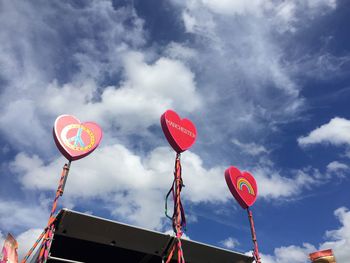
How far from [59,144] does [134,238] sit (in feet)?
12.7

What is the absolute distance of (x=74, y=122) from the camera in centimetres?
1254

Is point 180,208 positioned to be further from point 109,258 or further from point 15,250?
point 15,250

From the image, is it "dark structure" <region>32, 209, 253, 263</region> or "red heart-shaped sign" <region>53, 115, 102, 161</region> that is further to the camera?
"red heart-shaped sign" <region>53, 115, 102, 161</region>

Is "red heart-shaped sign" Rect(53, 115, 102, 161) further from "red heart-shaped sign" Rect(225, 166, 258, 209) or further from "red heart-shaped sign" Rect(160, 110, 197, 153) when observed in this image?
"red heart-shaped sign" Rect(225, 166, 258, 209)

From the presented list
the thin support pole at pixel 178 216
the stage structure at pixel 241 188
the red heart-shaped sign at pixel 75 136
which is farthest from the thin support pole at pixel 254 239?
the red heart-shaped sign at pixel 75 136

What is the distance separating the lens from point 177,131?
43.7 feet

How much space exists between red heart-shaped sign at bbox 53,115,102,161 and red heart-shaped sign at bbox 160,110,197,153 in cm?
243

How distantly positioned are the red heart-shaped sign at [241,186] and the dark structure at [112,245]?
2.32m

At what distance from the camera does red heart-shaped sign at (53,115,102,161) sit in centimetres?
1172

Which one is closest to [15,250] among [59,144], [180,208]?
[59,144]

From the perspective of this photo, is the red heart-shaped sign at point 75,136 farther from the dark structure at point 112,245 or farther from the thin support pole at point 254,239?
the thin support pole at point 254,239

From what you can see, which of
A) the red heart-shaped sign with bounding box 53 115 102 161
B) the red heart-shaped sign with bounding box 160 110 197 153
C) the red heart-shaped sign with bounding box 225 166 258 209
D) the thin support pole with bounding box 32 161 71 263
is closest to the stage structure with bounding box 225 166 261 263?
the red heart-shaped sign with bounding box 225 166 258 209

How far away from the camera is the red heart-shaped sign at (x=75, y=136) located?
1172 cm

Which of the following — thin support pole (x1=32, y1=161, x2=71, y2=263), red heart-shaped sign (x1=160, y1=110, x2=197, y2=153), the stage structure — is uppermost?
red heart-shaped sign (x1=160, y1=110, x2=197, y2=153)
